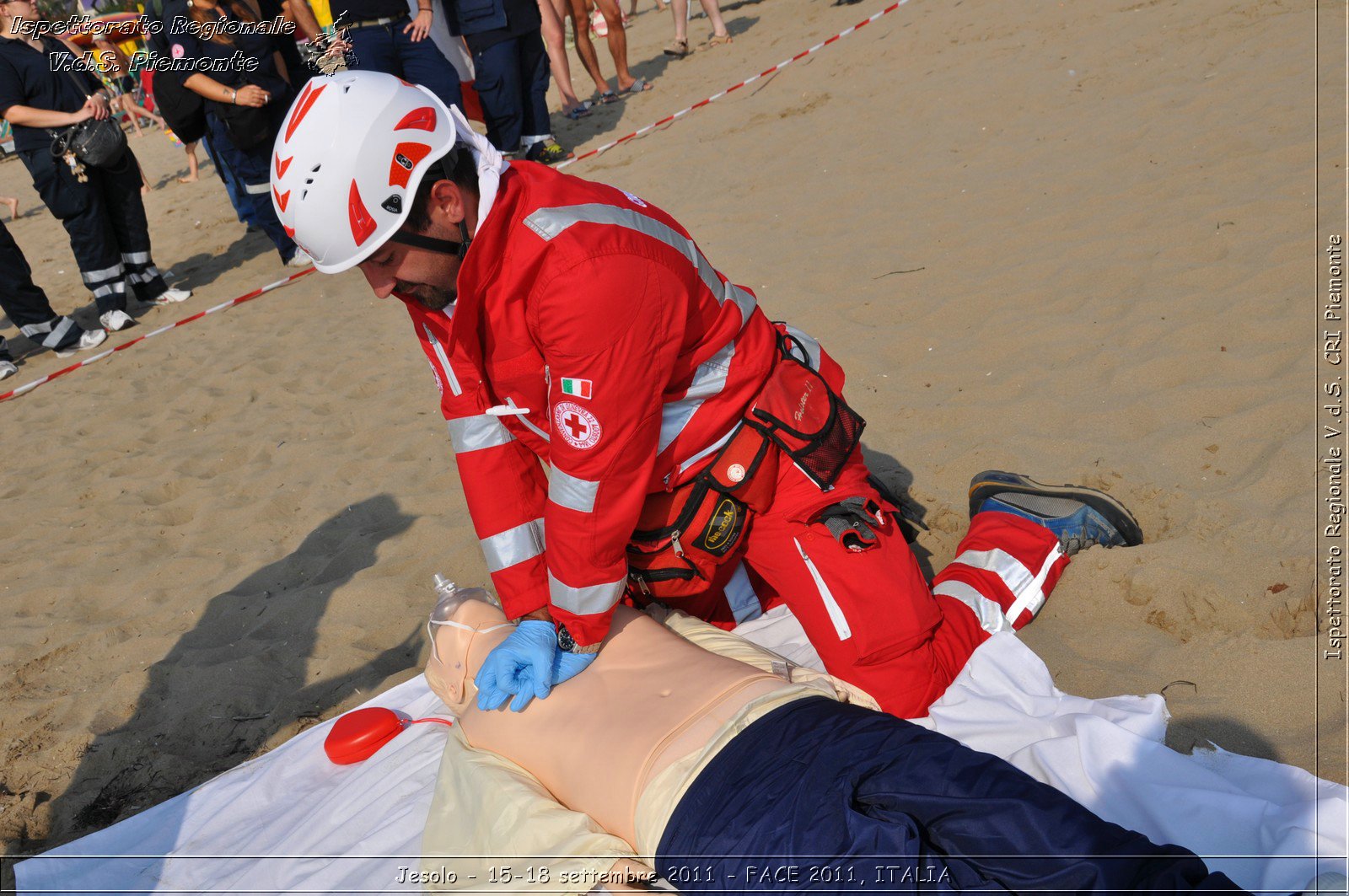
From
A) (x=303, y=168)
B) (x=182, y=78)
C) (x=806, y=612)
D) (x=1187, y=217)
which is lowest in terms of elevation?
(x=806, y=612)

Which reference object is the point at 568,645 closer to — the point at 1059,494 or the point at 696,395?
the point at 696,395

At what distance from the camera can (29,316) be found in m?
6.38

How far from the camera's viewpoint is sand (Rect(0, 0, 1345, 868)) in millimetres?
2609

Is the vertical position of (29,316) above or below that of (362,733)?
above

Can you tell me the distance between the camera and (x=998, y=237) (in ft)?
14.8

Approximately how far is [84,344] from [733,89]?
5.59m

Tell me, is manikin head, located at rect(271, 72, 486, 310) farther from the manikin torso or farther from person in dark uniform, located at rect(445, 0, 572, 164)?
person in dark uniform, located at rect(445, 0, 572, 164)

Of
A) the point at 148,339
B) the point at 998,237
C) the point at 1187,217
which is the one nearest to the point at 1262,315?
the point at 1187,217

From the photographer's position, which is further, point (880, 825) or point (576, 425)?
point (576, 425)

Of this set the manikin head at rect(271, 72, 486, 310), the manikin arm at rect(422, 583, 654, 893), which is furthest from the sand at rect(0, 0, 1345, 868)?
the manikin head at rect(271, 72, 486, 310)

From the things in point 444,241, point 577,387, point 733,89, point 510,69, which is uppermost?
point 510,69

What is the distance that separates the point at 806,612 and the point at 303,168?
1658 mm

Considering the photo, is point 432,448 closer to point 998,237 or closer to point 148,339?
point 998,237

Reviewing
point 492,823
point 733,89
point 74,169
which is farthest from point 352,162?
point 733,89
